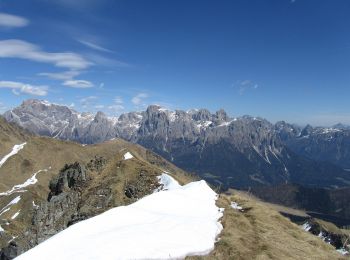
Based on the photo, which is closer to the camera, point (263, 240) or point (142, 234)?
point (142, 234)

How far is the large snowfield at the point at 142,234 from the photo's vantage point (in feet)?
67.9

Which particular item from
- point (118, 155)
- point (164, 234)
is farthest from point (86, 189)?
point (164, 234)

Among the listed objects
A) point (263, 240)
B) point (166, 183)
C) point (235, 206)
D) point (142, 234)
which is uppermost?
point (142, 234)

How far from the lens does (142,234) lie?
2353 cm

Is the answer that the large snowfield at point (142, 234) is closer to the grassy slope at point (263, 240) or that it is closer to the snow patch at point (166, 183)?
the grassy slope at point (263, 240)

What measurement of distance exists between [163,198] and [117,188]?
83.5 m

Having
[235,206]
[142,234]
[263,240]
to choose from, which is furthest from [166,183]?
[142,234]

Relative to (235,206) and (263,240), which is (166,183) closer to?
(235,206)

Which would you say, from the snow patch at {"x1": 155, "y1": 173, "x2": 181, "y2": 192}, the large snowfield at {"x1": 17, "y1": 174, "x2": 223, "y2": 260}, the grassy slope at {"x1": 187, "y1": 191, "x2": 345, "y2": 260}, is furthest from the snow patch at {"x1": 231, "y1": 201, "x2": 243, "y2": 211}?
the snow patch at {"x1": 155, "y1": 173, "x2": 181, "y2": 192}

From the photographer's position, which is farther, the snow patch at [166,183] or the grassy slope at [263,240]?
the snow patch at [166,183]

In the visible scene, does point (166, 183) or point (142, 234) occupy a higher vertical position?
point (142, 234)

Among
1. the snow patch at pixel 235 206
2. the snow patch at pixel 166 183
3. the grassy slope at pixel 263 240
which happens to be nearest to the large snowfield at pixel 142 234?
the grassy slope at pixel 263 240

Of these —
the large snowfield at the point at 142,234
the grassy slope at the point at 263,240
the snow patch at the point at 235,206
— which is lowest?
the grassy slope at the point at 263,240

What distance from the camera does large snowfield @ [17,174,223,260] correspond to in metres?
20.7
